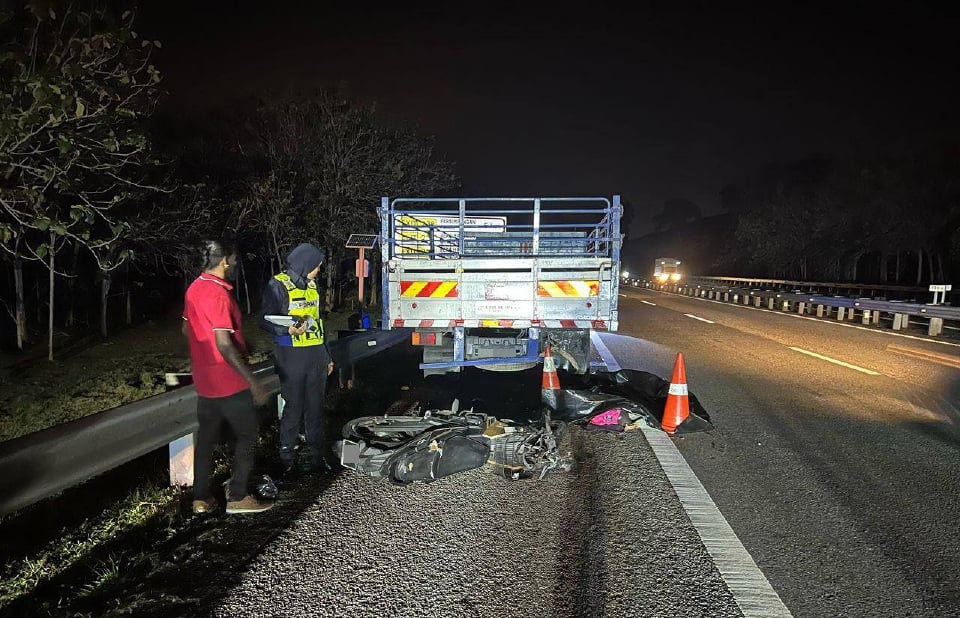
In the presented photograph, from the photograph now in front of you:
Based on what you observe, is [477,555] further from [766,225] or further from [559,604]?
[766,225]

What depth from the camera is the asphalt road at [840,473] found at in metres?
2.96

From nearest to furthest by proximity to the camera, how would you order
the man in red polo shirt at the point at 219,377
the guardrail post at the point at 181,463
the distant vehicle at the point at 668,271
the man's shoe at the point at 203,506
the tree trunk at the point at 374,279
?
A: the man in red polo shirt at the point at 219,377 → the man's shoe at the point at 203,506 → the guardrail post at the point at 181,463 → the tree trunk at the point at 374,279 → the distant vehicle at the point at 668,271

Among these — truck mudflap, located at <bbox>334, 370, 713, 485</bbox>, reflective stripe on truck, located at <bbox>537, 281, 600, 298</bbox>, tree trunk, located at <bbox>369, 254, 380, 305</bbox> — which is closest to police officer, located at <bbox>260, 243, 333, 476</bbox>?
truck mudflap, located at <bbox>334, 370, 713, 485</bbox>

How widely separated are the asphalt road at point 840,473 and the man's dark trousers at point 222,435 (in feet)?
10.5

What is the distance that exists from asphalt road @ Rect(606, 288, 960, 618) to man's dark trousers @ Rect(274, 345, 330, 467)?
10.1ft

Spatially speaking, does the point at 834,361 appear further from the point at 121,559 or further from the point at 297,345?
the point at 121,559

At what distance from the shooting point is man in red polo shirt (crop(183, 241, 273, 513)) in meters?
3.66

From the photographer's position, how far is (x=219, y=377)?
3.72m

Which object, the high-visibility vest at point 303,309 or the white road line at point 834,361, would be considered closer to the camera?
the high-visibility vest at point 303,309

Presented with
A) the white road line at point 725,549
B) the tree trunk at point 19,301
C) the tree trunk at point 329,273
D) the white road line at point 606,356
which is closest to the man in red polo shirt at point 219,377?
the white road line at point 725,549

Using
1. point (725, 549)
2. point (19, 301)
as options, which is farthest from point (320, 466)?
point (19, 301)

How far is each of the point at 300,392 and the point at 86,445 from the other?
1.52m

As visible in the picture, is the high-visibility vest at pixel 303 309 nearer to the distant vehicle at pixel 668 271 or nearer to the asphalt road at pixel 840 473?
the asphalt road at pixel 840 473

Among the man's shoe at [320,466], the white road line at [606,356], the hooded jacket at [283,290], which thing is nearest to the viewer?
the hooded jacket at [283,290]
